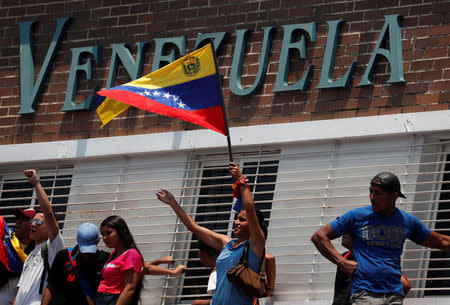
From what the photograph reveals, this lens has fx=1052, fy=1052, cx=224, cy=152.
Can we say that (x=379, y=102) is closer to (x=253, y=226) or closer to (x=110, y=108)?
(x=110, y=108)

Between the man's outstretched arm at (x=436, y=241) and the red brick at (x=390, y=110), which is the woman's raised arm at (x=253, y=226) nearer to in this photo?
the man's outstretched arm at (x=436, y=241)

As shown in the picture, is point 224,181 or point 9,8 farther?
point 9,8

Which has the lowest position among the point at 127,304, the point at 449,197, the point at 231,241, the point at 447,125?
the point at 127,304

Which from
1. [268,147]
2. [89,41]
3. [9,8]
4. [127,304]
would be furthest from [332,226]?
[9,8]

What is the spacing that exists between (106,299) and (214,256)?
1.01 meters

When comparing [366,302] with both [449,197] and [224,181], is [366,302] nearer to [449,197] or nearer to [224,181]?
[449,197]

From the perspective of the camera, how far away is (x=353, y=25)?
10648 millimetres

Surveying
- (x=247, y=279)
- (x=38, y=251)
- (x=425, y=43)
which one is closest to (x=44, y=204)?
(x=38, y=251)

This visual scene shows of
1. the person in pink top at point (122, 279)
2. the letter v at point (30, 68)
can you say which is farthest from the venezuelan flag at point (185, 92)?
the letter v at point (30, 68)

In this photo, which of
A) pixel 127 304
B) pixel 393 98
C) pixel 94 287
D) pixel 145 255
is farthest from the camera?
pixel 145 255

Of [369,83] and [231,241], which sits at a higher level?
[369,83]

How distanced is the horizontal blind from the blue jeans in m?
1.54

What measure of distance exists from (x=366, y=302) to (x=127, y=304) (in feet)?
6.84

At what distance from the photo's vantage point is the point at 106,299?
29.4 ft
